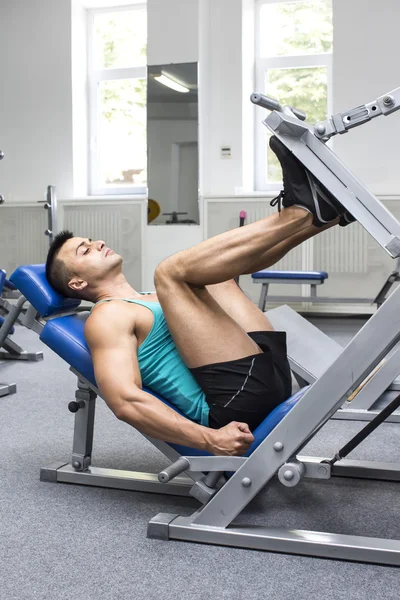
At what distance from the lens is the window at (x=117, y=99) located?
5.87 m

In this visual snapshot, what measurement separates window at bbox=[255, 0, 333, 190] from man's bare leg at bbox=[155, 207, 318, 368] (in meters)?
4.28

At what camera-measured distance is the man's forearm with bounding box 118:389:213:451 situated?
1.46 m

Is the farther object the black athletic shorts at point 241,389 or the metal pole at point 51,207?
the metal pole at point 51,207

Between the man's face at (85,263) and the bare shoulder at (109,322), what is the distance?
0.18 meters

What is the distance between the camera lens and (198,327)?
1.54m

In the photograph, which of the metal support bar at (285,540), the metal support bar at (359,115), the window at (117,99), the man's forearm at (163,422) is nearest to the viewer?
the metal support bar at (359,115)

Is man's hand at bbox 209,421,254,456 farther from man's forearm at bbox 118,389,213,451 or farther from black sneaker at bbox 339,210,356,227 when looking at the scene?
black sneaker at bbox 339,210,356,227

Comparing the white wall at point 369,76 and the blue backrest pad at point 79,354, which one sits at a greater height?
the white wall at point 369,76

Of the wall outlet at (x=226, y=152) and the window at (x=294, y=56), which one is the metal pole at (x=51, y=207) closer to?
the wall outlet at (x=226, y=152)

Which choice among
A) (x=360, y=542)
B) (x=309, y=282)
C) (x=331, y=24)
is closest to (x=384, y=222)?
(x=360, y=542)

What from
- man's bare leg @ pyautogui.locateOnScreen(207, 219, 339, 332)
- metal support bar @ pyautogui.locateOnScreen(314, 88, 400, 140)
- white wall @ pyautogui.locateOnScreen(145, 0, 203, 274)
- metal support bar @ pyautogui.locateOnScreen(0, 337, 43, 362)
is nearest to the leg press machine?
metal support bar @ pyautogui.locateOnScreen(314, 88, 400, 140)

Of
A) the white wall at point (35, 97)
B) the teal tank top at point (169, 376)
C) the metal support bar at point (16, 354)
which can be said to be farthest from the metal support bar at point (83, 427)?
the white wall at point (35, 97)

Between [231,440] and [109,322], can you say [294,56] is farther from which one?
[231,440]

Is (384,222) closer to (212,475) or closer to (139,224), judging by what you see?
(212,475)
